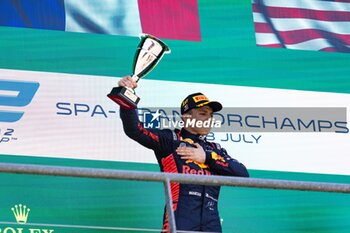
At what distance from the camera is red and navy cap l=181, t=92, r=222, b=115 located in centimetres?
420

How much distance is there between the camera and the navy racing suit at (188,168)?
3.96m

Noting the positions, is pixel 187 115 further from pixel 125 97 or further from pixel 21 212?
pixel 21 212

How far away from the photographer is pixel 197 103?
4211 mm

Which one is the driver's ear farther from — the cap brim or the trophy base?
the trophy base

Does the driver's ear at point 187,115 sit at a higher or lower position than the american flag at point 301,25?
lower

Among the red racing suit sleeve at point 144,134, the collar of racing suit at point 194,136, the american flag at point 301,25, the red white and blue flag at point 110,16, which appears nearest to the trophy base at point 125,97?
the red racing suit sleeve at point 144,134

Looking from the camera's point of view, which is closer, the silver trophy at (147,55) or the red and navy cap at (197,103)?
the silver trophy at (147,55)

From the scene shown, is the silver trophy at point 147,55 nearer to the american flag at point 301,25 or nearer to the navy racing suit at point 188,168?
the navy racing suit at point 188,168

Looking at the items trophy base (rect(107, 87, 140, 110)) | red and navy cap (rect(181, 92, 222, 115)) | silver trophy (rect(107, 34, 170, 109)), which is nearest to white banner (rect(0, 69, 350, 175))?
red and navy cap (rect(181, 92, 222, 115))

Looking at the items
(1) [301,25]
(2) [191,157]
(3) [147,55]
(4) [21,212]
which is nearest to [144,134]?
(2) [191,157]

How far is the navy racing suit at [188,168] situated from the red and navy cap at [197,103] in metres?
0.11

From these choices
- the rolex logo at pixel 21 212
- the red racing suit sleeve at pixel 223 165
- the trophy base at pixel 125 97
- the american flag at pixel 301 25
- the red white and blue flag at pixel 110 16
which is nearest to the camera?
the trophy base at pixel 125 97

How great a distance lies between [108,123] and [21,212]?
21.2 inches

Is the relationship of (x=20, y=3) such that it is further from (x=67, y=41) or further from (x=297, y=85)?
(x=297, y=85)
